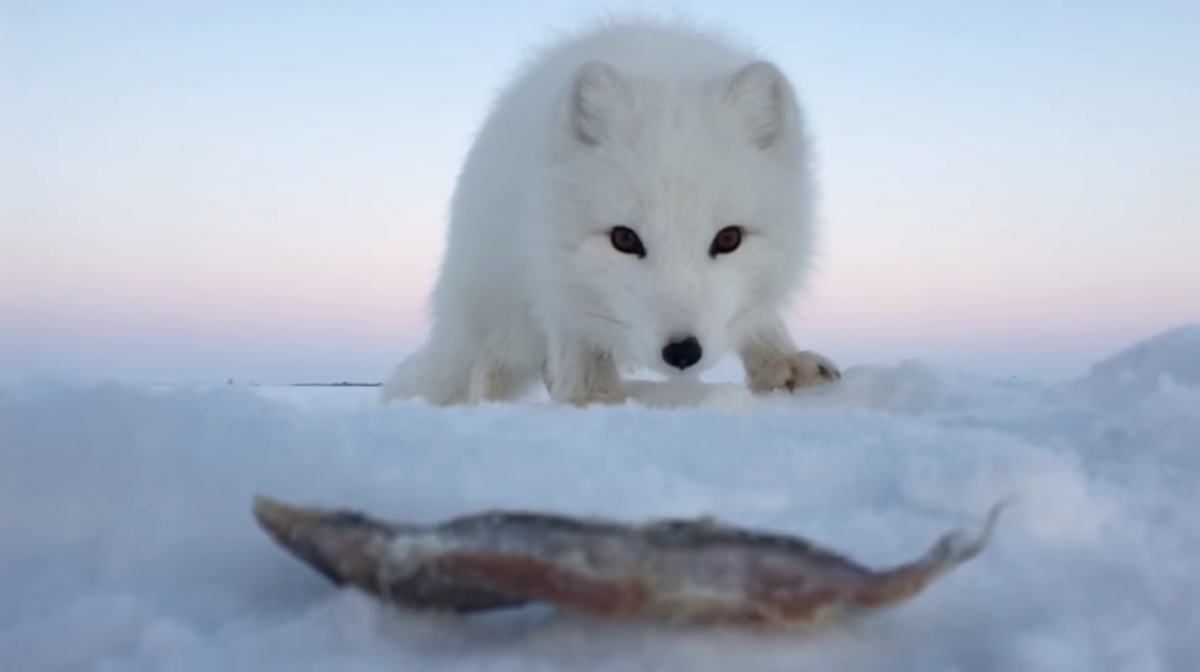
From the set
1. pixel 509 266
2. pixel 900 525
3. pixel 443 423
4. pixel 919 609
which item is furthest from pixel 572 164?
pixel 919 609

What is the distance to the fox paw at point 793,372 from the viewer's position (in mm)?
3303

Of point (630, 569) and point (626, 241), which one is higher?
point (626, 241)

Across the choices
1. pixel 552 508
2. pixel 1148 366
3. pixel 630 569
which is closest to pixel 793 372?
pixel 1148 366

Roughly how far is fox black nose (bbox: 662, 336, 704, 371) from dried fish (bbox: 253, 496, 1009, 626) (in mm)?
1781

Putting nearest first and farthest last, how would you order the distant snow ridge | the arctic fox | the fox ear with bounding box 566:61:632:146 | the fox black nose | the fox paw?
1. the distant snow ridge
2. the fox black nose
3. the arctic fox
4. the fox ear with bounding box 566:61:632:146
5. the fox paw

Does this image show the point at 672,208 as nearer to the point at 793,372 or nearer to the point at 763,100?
the point at 763,100

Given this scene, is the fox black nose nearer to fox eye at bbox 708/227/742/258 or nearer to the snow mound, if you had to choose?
fox eye at bbox 708/227/742/258

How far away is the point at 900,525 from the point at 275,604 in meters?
0.59

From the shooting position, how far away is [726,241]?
288 cm

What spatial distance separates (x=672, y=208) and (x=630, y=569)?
1998 mm

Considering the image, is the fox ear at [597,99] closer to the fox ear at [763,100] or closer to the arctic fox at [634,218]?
the arctic fox at [634,218]

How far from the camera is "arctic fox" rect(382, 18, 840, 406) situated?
2.75 m

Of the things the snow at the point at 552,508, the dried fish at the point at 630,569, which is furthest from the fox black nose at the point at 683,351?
the dried fish at the point at 630,569

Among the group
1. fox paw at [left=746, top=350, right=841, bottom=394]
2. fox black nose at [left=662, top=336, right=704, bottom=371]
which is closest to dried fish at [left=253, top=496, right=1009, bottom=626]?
fox black nose at [left=662, top=336, right=704, bottom=371]
